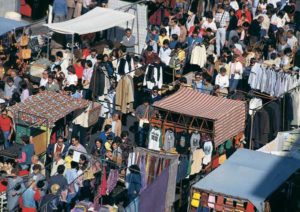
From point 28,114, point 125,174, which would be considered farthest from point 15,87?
point 125,174

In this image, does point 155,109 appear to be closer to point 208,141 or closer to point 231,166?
point 208,141

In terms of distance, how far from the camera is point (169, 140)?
36344 mm

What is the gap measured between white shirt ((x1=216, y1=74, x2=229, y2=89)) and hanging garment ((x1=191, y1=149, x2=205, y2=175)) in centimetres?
432

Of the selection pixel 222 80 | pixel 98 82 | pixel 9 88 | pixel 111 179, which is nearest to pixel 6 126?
pixel 9 88

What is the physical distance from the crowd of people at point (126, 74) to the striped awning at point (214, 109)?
0.91 m

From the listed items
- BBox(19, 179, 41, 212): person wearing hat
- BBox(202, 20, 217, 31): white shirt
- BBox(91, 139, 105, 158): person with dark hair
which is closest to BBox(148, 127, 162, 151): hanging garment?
BBox(91, 139, 105, 158): person with dark hair

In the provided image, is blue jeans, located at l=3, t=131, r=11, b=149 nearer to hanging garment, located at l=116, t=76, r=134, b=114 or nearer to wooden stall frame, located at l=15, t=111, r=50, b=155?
wooden stall frame, located at l=15, t=111, r=50, b=155

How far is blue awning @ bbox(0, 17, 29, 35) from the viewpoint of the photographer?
41562mm

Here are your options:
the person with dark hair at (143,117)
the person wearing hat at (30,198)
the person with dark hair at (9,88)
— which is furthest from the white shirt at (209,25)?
the person wearing hat at (30,198)

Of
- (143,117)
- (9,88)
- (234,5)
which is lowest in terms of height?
(143,117)

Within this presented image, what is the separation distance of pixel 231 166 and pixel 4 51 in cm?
1156

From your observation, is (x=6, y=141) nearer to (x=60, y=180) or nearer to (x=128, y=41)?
(x=60, y=180)

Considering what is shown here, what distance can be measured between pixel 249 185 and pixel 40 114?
7034 millimetres

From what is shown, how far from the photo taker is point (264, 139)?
3794cm
